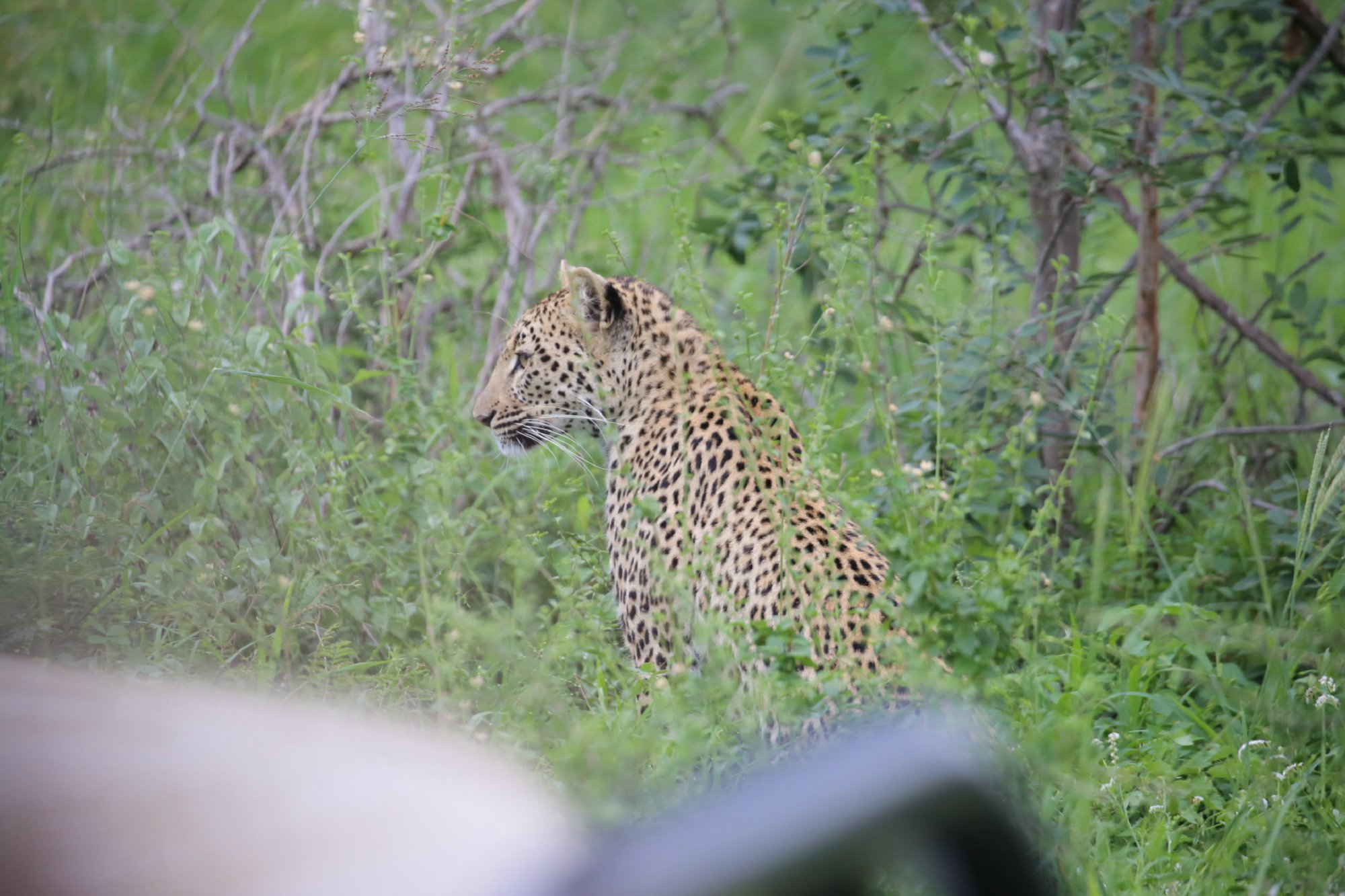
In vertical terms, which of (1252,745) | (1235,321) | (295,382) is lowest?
(1252,745)

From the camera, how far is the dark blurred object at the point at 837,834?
1.15 metres

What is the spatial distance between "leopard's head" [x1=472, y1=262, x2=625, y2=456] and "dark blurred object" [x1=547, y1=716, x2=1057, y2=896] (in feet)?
8.43

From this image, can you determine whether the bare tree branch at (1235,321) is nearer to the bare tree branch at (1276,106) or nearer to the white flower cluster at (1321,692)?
the bare tree branch at (1276,106)

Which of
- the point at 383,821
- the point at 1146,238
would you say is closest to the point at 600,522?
the point at 1146,238

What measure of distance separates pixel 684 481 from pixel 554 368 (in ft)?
2.55

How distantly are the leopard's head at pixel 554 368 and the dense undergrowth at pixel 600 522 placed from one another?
192 mm

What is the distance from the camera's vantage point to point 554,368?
3.98 meters

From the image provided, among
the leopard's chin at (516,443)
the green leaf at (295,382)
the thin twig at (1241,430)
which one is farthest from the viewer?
the thin twig at (1241,430)

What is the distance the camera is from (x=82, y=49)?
750 cm

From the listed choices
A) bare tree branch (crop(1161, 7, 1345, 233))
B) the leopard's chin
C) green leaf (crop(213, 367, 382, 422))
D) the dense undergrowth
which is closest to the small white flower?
the dense undergrowth

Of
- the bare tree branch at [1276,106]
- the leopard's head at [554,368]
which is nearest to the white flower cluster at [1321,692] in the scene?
the bare tree branch at [1276,106]

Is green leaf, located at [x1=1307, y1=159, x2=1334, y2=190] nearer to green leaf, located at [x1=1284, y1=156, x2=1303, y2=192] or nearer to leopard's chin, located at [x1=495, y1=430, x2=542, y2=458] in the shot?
green leaf, located at [x1=1284, y1=156, x2=1303, y2=192]

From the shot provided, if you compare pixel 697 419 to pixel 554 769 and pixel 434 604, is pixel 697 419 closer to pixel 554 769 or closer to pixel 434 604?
pixel 434 604

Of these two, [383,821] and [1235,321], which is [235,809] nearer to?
[383,821]
